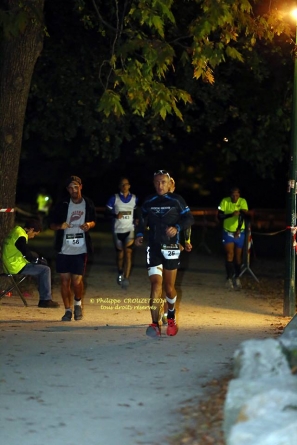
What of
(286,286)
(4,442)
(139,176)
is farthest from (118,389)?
(139,176)

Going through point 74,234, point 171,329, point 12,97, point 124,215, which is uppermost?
point 12,97

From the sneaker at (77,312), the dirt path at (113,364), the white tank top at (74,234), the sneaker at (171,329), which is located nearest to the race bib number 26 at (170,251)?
the sneaker at (171,329)

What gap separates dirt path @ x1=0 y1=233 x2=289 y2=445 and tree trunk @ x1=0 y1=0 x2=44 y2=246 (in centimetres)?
181

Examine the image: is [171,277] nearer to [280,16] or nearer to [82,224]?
[82,224]

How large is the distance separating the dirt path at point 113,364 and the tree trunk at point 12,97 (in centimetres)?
181

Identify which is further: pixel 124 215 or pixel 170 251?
pixel 124 215

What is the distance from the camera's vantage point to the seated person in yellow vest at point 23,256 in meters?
12.9

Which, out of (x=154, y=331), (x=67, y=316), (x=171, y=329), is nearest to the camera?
(x=154, y=331)

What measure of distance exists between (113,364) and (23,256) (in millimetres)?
4428

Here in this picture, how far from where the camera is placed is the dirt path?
6730 mm

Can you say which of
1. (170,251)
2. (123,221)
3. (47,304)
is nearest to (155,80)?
(123,221)

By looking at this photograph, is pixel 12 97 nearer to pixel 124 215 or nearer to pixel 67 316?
pixel 124 215

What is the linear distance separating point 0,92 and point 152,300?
5.78m

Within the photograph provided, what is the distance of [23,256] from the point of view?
1309cm
